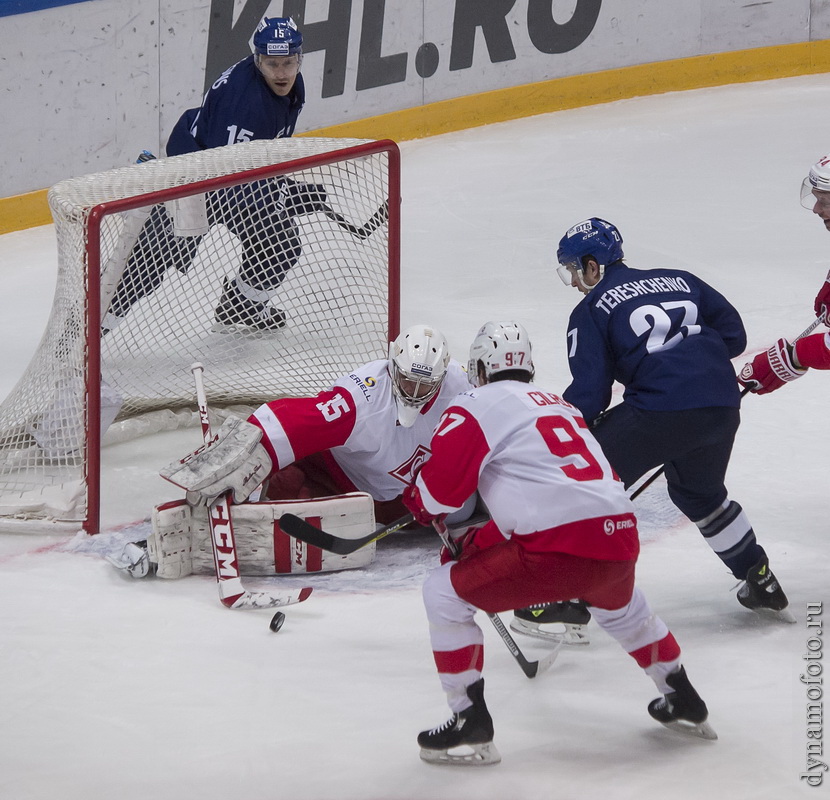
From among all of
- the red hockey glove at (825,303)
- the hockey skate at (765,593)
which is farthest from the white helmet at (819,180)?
the hockey skate at (765,593)

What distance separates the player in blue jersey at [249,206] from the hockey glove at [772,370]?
1.60 m

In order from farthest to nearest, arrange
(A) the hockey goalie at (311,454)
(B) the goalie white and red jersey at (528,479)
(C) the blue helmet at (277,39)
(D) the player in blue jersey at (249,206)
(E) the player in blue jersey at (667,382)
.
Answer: (C) the blue helmet at (277,39), (D) the player in blue jersey at (249,206), (A) the hockey goalie at (311,454), (E) the player in blue jersey at (667,382), (B) the goalie white and red jersey at (528,479)

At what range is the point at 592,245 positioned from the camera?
3.40m

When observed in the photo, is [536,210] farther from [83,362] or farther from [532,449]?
[532,449]

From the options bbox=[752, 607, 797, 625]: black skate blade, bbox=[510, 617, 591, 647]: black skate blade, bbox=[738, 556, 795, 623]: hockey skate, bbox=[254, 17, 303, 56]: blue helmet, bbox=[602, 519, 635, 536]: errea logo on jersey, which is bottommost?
bbox=[510, 617, 591, 647]: black skate blade

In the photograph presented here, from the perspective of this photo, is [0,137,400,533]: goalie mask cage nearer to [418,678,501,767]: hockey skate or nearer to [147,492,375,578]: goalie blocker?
[147,492,375,578]: goalie blocker

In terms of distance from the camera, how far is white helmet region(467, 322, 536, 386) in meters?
2.67

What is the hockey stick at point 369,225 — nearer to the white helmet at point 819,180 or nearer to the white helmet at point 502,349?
the white helmet at point 819,180

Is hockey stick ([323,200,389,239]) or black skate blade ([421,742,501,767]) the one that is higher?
hockey stick ([323,200,389,239])

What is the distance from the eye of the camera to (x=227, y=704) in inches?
114

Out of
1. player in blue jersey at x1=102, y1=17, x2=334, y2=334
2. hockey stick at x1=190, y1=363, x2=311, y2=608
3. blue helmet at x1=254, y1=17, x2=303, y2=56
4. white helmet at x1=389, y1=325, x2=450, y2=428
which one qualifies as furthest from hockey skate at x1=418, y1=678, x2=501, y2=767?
blue helmet at x1=254, y1=17, x2=303, y2=56

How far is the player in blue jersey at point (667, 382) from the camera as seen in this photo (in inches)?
126

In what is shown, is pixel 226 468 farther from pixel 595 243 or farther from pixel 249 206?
pixel 249 206

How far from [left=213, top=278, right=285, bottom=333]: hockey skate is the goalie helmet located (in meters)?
1.46
